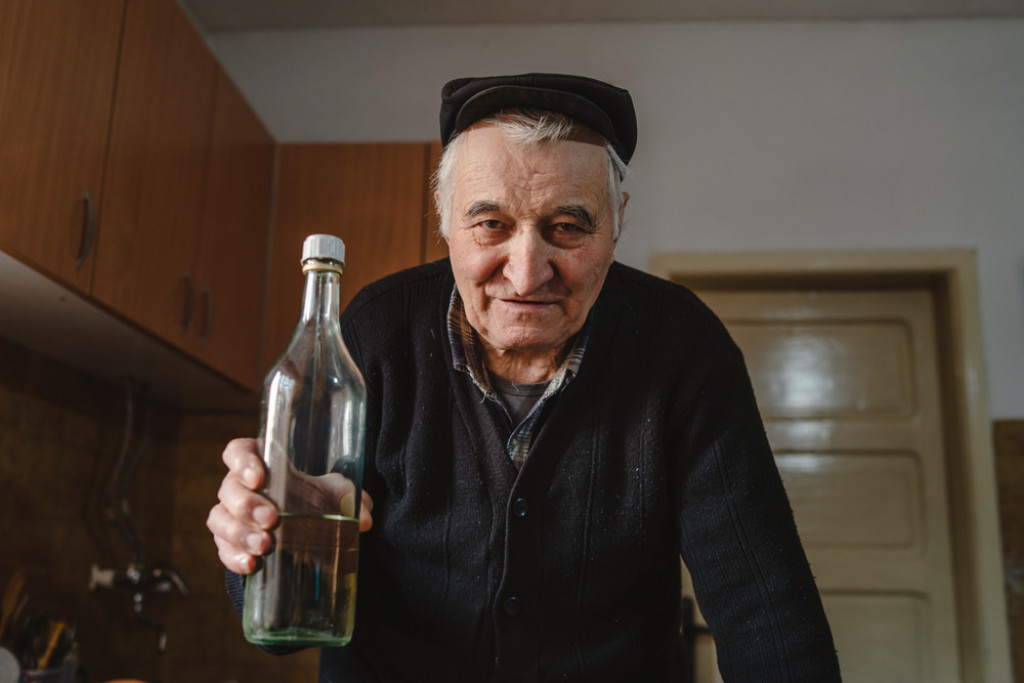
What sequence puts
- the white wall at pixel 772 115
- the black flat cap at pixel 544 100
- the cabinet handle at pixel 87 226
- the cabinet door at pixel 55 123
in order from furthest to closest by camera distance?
the white wall at pixel 772 115, the cabinet handle at pixel 87 226, the cabinet door at pixel 55 123, the black flat cap at pixel 544 100

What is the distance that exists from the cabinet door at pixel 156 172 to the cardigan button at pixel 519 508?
3.61 feet

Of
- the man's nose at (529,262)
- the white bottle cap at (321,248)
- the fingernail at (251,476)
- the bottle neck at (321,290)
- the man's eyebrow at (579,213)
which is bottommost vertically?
the fingernail at (251,476)

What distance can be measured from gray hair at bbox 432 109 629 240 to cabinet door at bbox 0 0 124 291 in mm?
780

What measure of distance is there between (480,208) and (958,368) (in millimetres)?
2289

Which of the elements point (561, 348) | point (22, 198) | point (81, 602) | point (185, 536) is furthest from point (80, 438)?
point (561, 348)

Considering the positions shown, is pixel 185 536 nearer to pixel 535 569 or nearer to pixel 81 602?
pixel 81 602

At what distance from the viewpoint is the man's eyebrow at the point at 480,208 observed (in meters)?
0.93

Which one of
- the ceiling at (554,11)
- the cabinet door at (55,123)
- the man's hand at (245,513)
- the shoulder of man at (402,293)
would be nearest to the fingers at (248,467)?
the man's hand at (245,513)

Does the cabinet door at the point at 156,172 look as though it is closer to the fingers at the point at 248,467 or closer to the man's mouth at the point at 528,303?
the man's mouth at the point at 528,303

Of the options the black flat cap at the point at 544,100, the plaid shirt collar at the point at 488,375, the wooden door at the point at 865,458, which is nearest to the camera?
the black flat cap at the point at 544,100

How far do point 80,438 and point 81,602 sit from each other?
41 centimetres

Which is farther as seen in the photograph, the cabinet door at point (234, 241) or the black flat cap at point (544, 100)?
the cabinet door at point (234, 241)

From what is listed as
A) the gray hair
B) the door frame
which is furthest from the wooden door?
the gray hair

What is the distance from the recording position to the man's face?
0.92 meters
